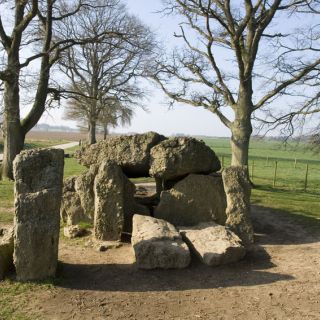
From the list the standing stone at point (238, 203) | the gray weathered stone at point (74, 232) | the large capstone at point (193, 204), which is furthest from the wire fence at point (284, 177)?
the gray weathered stone at point (74, 232)

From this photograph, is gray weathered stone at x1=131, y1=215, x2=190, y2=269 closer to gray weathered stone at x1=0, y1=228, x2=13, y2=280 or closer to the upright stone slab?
the upright stone slab

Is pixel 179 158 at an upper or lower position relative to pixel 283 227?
upper

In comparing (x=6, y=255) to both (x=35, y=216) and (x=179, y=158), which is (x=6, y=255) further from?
(x=179, y=158)

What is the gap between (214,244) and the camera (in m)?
8.87

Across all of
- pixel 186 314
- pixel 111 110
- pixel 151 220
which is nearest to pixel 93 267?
pixel 151 220

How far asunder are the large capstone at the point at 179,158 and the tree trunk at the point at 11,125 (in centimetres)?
1029

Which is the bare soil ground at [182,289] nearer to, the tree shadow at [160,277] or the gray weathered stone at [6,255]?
the tree shadow at [160,277]

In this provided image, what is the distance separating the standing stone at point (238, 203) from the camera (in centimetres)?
1015

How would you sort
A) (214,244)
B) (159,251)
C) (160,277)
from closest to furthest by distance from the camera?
(160,277)
(159,251)
(214,244)

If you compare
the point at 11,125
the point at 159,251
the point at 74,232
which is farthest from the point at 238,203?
the point at 11,125

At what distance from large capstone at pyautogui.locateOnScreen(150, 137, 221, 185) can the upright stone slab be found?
3.74m

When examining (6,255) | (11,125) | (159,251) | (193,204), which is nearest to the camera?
(6,255)

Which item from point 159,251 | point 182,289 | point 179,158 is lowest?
point 182,289

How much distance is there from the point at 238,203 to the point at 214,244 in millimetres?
1766
